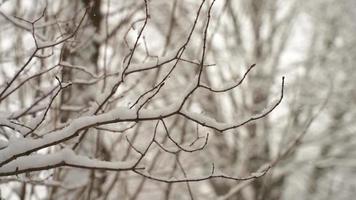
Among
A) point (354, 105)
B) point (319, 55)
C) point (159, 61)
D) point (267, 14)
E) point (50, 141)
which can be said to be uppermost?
point (267, 14)

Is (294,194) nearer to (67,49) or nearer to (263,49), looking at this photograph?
(263,49)

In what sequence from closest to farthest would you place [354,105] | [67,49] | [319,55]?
[67,49] < [354,105] < [319,55]

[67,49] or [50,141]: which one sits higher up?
[67,49]

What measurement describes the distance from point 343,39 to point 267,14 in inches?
60.6

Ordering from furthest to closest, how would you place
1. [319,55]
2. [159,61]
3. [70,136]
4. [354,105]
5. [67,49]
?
[319,55]
[354,105]
[67,49]
[159,61]
[70,136]

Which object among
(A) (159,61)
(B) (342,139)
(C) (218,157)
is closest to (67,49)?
(A) (159,61)

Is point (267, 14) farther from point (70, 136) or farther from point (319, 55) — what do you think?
point (70, 136)

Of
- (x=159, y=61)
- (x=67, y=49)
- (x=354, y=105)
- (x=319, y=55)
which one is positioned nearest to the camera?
(x=159, y=61)

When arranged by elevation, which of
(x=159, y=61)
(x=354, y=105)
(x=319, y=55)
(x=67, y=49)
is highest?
(x=319, y=55)

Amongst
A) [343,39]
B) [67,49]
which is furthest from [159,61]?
[343,39]

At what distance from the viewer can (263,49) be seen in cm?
1083

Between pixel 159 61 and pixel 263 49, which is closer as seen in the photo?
pixel 159 61

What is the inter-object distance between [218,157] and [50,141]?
8.47 m

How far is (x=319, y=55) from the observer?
10.8m
